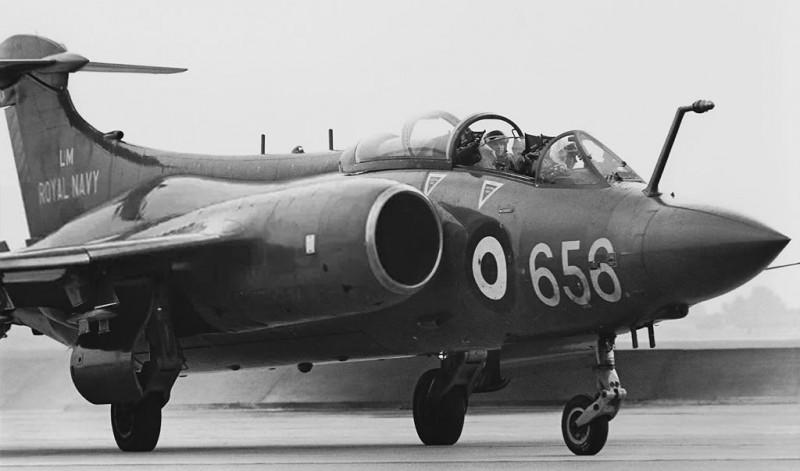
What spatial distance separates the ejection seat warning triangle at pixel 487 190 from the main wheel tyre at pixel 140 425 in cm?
360

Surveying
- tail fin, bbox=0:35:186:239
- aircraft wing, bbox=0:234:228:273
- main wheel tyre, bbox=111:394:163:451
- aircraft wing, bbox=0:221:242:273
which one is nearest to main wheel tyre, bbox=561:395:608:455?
aircraft wing, bbox=0:221:242:273

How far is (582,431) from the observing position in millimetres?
10891

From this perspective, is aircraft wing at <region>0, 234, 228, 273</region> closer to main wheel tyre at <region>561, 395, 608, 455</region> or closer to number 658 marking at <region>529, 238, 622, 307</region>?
number 658 marking at <region>529, 238, 622, 307</region>

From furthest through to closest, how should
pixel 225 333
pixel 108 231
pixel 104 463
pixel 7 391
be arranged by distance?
pixel 7 391 < pixel 108 231 < pixel 225 333 < pixel 104 463

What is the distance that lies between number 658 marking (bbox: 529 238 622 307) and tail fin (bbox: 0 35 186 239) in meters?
5.27

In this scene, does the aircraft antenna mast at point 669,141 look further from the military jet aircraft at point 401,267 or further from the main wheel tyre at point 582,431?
the main wheel tyre at point 582,431

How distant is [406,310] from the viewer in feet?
38.5

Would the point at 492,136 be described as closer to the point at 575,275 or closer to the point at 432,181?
the point at 432,181

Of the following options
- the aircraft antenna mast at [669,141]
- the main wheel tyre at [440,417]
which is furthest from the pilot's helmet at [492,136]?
the main wheel tyre at [440,417]

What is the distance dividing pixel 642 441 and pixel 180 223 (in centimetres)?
458

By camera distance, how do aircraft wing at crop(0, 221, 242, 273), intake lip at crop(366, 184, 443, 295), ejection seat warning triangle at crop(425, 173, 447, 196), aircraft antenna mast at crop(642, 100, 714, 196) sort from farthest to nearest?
1. ejection seat warning triangle at crop(425, 173, 447, 196)
2. aircraft wing at crop(0, 221, 242, 273)
3. intake lip at crop(366, 184, 443, 295)
4. aircraft antenna mast at crop(642, 100, 714, 196)

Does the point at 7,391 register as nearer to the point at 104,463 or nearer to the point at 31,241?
the point at 31,241

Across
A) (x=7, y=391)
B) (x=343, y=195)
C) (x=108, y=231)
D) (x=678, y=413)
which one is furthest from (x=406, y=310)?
(x=7, y=391)

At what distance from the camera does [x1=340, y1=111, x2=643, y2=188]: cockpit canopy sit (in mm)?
11180
